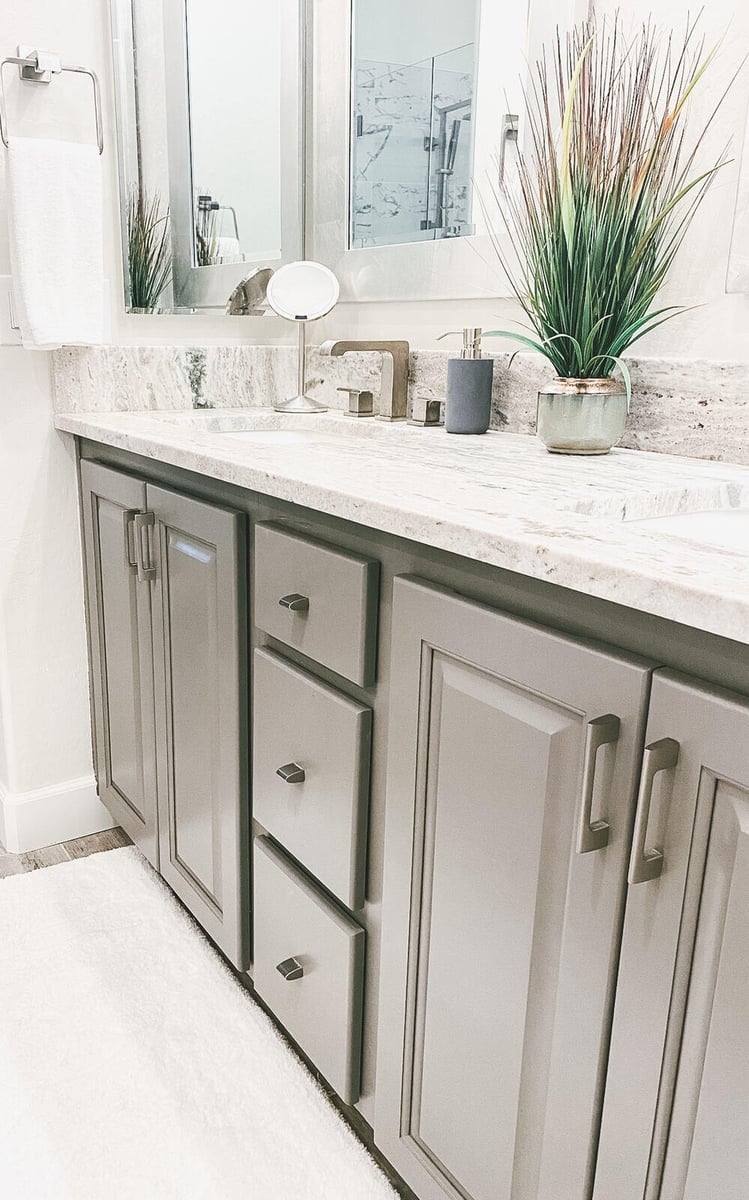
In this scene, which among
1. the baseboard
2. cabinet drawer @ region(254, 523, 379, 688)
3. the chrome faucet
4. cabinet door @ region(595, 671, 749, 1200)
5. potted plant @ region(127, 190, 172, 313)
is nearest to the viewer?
cabinet door @ region(595, 671, 749, 1200)

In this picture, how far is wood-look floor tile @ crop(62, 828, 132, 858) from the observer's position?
189cm

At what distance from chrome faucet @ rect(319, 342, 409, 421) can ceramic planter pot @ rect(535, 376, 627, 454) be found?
1.52ft

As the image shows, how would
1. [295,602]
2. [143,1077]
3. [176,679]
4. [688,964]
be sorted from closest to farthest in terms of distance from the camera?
[688,964], [295,602], [143,1077], [176,679]

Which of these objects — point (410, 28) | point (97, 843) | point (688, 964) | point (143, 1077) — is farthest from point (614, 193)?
point (97, 843)

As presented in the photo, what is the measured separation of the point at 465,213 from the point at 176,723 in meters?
0.96

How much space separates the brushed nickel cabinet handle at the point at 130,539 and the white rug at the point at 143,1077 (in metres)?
0.63

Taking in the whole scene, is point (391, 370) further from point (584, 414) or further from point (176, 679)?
point (176, 679)

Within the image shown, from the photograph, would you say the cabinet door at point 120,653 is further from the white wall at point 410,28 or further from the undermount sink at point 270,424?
the white wall at point 410,28

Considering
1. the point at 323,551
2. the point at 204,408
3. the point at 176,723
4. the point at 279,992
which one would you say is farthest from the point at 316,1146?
the point at 204,408

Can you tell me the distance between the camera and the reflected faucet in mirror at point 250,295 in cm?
186

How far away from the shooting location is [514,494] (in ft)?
3.07

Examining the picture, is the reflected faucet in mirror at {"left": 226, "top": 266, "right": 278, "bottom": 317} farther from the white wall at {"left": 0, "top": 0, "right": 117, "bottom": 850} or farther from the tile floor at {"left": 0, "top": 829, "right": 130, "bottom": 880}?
the tile floor at {"left": 0, "top": 829, "right": 130, "bottom": 880}

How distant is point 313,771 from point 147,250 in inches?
46.4

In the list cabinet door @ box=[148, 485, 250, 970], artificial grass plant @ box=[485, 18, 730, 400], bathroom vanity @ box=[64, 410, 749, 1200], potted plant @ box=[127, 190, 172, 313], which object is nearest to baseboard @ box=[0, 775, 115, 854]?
cabinet door @ box=[148, 485, 250, 970]
